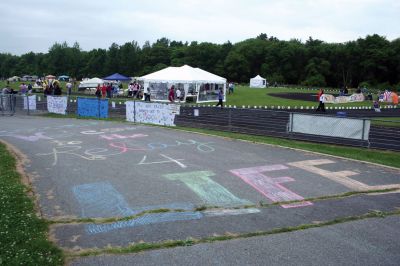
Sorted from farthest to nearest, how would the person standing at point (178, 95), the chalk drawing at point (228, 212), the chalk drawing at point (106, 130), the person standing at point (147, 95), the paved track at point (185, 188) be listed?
the person standing at point (147, 95), the person standing at point (178, 95), the chalk drawing at point (106, 130), the chalk drawing at point (228, 212), the paved track at point (185, 188)

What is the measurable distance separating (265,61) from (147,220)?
122483 mm

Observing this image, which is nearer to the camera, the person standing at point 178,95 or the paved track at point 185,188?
the paved track at point 185,188

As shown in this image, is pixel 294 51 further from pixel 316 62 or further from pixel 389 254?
pixel 389 254

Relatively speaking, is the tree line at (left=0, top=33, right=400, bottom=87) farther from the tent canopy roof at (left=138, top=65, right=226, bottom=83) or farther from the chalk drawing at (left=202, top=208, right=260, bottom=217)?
the chalk drawing at (left=202, top=208, right=260, bottom=217)

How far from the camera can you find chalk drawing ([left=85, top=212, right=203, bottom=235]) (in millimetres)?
6184

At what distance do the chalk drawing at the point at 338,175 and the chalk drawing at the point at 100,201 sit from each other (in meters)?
5.09

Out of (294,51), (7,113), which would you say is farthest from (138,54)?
(7,113)

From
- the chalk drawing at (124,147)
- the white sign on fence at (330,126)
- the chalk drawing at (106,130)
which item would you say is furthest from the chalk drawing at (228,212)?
the chalk drawing at (106,130)

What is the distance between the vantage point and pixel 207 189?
28.0 ft

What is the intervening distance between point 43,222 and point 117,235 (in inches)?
51.0

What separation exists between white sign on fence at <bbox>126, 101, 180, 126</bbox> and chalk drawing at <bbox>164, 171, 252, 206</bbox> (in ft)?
35.6

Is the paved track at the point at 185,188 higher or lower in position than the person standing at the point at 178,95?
lower

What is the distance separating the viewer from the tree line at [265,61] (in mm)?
102062

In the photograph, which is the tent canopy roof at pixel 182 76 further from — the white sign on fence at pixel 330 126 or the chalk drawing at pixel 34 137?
the white sign on fence at pixel 330 126
